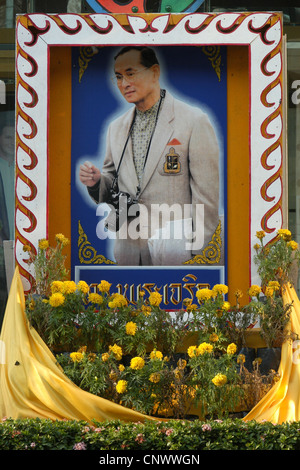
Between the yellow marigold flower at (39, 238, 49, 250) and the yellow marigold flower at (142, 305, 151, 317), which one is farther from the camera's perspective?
the yellow marigold flower at (39, 238, 49, 250)

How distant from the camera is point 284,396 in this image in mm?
5172

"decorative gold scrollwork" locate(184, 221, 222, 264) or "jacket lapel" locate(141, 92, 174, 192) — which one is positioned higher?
"jacket lapel" locate(141, 92, 174, 192)

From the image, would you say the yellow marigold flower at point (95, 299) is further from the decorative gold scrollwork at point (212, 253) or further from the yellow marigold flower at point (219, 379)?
the yellow marigold flower at point (219, 379)

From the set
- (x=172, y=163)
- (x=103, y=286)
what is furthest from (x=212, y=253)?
(x=103, y=286)

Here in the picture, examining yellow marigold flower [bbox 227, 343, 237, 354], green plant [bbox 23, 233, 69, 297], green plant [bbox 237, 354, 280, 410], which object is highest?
green plant [bbox 23, 233, 69, 297]

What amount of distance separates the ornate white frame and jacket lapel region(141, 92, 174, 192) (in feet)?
1.69

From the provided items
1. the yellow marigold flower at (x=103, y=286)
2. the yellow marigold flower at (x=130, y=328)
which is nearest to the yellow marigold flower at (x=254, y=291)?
the yellow marigold flower at (x=130, y=328)

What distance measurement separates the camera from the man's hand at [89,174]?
6387 mm

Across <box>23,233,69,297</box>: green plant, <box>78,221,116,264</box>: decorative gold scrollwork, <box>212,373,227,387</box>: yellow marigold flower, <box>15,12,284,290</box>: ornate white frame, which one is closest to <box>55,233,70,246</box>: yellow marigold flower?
<box>23,233,69,297</box>: green plant

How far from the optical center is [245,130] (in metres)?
6.34

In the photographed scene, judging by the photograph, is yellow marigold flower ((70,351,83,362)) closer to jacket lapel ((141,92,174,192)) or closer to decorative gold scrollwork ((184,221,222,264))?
decorative gold scrollwork ((184,221,222,264))

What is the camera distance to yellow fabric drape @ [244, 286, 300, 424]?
16.5 feet
